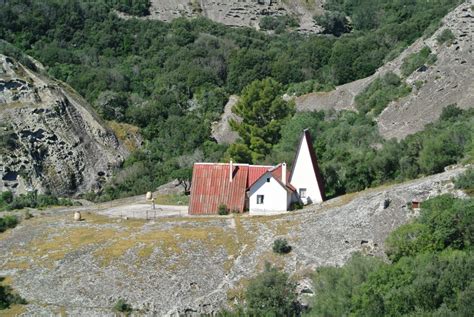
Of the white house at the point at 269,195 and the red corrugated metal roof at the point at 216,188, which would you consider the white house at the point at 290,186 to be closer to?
the white house at the point at 269,195

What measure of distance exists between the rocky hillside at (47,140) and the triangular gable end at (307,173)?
24656 mm

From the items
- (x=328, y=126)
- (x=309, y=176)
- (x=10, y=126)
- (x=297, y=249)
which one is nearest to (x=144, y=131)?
(x=10, y=126)

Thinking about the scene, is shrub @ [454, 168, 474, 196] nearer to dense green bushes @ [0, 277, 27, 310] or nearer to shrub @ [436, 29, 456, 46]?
dense green bushes @ [0, 277, 27, 310]

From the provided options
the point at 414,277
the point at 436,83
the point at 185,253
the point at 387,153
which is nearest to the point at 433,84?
the point at 436,83

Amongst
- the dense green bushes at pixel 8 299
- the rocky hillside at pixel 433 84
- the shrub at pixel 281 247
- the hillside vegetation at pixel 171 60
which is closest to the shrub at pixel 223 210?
the shrub at pixel 281 247

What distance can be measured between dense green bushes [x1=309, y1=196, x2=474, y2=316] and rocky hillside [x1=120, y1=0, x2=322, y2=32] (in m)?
80.3

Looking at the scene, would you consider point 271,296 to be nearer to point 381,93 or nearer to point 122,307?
point 122,307

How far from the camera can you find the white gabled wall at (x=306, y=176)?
142ft

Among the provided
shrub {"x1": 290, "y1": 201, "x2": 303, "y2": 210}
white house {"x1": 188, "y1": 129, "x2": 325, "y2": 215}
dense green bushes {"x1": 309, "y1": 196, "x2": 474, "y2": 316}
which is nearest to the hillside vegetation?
white house {"x1": 188, "y1": 129, "x2": 325, "y2": 215}

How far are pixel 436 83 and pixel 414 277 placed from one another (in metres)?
34.1

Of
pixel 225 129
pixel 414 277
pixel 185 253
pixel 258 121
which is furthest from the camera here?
pixel 225 129

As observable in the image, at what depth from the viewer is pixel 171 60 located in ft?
305

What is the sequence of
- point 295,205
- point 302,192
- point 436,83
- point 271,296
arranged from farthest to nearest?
1. point 436,83
2. point 302,192
3. point 295,205
4. point 271,296

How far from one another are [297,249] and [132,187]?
79.0ft
